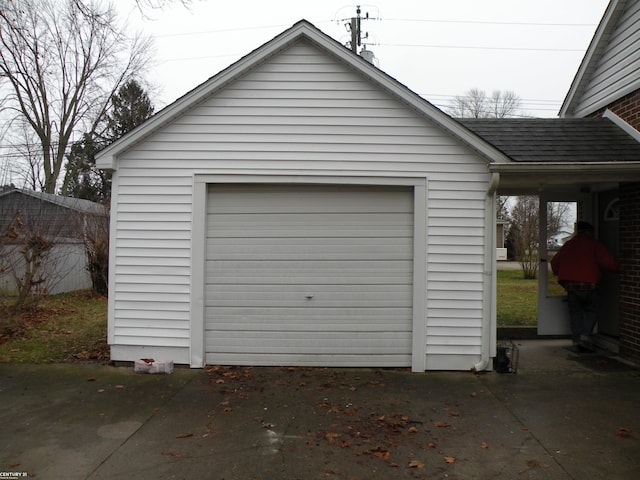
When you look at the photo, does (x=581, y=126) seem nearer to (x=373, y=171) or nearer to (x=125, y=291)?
(x=373, y=171)

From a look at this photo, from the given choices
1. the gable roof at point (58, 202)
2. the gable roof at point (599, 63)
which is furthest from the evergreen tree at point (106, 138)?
the gable roof at point (599, 63)

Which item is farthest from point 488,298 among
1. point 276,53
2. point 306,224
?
point 276,53

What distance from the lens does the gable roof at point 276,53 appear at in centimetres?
597

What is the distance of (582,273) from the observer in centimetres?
684

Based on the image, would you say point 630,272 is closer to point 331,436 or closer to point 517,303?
point 331,436

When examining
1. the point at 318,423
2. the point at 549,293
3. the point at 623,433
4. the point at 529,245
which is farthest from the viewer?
the point at 529,245

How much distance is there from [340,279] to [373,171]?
1501 mm

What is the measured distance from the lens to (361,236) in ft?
20.8

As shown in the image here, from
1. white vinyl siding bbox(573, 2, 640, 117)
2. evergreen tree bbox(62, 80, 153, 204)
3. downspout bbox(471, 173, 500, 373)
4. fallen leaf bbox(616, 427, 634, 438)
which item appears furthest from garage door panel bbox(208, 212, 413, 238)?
evergreen tree bbox(62, 80, 153, 204)

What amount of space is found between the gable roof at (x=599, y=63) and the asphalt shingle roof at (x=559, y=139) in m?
0.48

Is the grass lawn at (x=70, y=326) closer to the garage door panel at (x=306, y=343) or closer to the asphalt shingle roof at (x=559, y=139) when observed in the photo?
the garage door panel at (x=306, y=343)

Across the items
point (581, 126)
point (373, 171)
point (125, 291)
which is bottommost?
point (125, 291)

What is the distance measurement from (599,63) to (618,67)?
709 mm

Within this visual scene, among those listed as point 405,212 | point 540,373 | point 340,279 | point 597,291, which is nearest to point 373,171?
point 405,212
